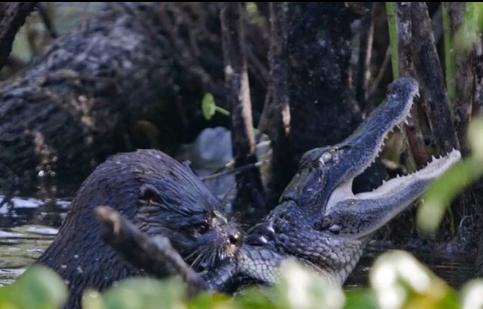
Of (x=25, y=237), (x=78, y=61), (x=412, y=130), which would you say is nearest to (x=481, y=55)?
(x=412, y=130)

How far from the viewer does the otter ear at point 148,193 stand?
13.9ft

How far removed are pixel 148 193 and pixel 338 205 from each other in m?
1.38

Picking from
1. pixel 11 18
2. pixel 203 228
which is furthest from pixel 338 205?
pixel 11 18

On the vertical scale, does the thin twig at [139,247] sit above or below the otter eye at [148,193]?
above

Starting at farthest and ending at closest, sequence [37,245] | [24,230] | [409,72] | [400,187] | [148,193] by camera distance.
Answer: [24,230], [37,245], [409,72], [400,187], [148,193]

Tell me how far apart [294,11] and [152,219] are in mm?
3601

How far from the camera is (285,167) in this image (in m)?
7.69

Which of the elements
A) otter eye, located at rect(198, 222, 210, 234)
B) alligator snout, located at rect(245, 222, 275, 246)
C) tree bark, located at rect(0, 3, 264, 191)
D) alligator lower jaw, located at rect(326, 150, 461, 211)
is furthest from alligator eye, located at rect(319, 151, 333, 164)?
tree bark, located at rect(0, 3, 264, 191)

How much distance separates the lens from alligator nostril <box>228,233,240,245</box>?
179 inches

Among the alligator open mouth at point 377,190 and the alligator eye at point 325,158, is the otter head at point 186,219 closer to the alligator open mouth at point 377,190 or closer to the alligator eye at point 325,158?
the alligator open mouth at point 377,190

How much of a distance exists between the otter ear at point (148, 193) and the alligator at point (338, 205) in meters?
0.69

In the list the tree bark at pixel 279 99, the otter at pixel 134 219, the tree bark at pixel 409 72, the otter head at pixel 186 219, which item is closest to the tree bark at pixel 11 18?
the otter at pixel 134 219

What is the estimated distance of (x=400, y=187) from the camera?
217 inches

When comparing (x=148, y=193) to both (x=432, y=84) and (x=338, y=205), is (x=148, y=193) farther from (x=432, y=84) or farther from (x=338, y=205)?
(x=432, y=84)
